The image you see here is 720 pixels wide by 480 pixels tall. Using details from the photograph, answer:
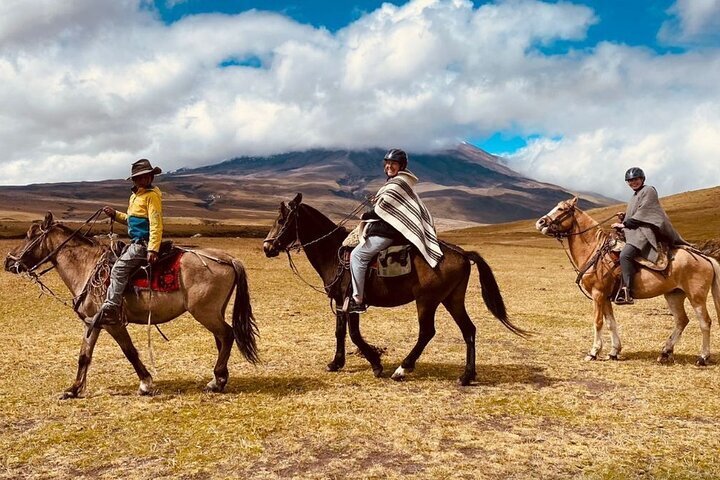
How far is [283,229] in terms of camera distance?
10.6 meters

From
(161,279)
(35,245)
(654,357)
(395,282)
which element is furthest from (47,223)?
(654,357)

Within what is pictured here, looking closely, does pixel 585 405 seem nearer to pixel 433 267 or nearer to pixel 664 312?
pixel 433 267

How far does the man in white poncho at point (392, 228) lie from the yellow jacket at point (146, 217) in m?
3.50

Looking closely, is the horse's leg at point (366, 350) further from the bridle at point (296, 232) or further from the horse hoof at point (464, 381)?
the bridle at point (296, 232)

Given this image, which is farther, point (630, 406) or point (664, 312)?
point (664, 312)

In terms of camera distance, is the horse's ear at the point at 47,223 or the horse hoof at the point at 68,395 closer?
the horse hoof at the point at 68,395

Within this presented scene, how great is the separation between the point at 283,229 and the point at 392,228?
214 centimetres

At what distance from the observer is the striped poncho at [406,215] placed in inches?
392

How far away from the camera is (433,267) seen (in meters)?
9.95

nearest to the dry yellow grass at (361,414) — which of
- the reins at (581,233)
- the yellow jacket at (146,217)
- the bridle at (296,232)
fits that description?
the reins at (581,233)

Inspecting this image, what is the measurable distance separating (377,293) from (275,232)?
7.59 feet

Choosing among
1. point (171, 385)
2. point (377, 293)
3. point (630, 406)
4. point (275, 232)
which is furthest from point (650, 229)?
point (171, 385)

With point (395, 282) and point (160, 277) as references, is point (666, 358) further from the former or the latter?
point (160, 277)

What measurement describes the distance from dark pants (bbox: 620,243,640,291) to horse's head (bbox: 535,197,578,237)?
1.40m
